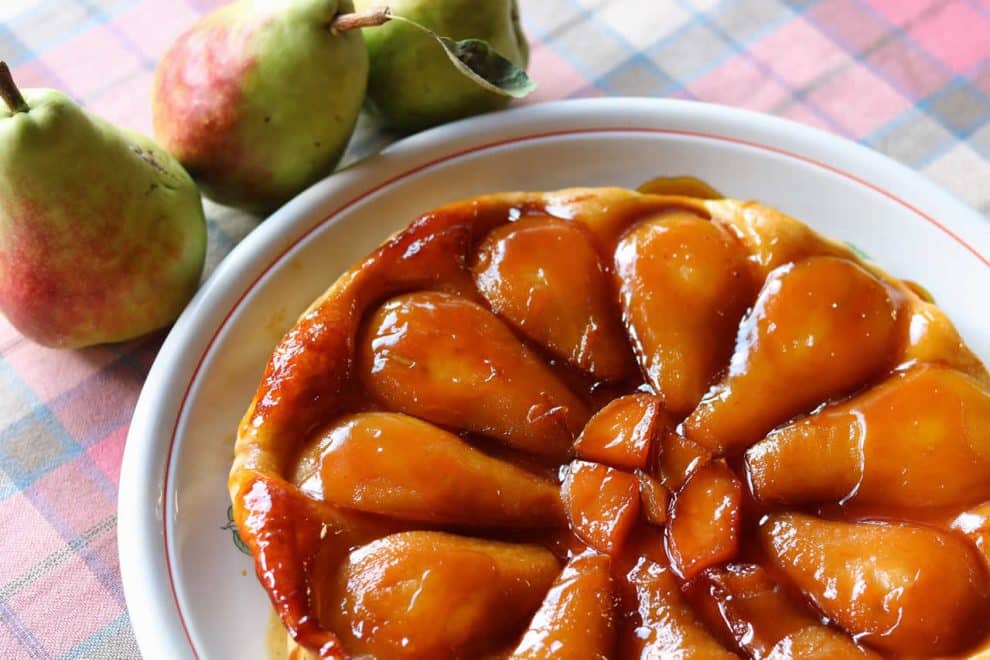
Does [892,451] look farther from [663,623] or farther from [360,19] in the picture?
[360,19]

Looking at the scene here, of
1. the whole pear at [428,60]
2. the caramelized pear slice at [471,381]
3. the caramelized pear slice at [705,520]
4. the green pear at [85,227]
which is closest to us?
the caramelized pear slice at [705,520]

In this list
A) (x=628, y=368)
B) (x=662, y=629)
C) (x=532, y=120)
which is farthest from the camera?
(x=532, y=120)

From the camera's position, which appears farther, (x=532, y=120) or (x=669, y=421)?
(x=532, y=120)

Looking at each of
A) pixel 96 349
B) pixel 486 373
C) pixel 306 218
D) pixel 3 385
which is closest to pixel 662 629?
pixel 486 373

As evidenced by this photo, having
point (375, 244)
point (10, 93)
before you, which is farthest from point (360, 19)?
point (10, 93)

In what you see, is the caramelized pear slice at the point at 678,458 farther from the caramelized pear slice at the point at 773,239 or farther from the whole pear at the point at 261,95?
the whole pear at the point at 261,95

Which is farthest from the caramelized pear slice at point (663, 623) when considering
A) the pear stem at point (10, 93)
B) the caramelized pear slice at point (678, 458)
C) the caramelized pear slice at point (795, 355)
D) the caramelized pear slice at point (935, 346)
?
the pear stem at point (10, 93)

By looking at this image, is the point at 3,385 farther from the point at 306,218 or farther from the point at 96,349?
the point at 306,218
